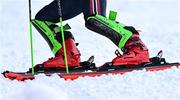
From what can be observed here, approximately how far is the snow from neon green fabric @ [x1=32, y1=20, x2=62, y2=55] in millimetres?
462

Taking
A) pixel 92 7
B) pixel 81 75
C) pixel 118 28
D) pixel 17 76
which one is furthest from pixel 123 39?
pixel 17 76

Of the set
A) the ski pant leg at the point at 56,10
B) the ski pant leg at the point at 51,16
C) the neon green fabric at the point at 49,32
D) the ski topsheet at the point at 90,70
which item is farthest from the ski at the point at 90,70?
the ski pant leg at the point at 56,10

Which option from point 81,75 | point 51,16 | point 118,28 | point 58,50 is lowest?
point 81,75

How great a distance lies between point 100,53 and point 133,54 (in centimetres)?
126

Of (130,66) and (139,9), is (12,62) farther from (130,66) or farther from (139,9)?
(139,9)

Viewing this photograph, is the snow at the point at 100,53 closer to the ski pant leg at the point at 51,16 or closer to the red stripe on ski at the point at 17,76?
the red stripe on ski at the point at 17,76

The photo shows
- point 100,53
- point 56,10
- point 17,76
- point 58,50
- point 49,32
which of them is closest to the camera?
point 17,76

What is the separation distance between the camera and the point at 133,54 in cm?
616

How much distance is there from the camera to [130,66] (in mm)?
6160

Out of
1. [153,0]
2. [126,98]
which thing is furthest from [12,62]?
[153,0]

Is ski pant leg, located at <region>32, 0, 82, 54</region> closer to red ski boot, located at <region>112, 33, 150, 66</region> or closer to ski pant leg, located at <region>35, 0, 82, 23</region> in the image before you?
ski pant leg, located at <region>35, 0, 82, 23</region>

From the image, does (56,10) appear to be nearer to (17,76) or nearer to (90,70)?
(90,70)

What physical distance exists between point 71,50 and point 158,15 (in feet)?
14.1

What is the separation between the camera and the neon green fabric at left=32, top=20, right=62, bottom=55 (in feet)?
20.5
